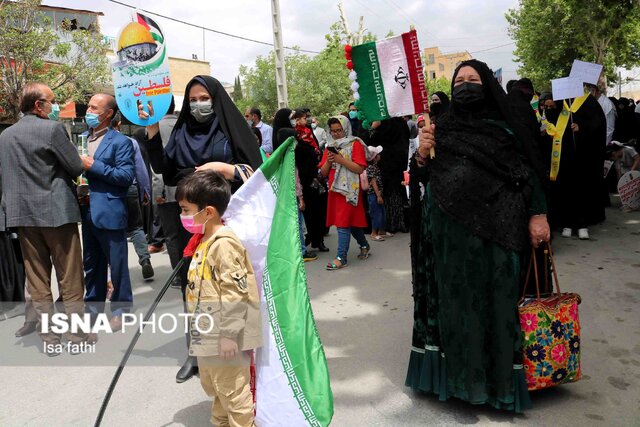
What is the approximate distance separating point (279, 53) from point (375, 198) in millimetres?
12468

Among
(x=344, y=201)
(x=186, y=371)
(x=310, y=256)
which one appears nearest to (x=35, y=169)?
(x=186, y=371)

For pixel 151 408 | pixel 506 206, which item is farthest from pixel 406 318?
pixel 151 408

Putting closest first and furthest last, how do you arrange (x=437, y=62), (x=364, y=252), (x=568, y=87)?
(x=568, y=87) → (x=364, y=252) → (x=437, y=62)

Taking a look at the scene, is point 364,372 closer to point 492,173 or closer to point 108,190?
point 492,173

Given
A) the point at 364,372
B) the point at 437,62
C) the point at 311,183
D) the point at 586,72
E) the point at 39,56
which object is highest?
the point at 437,62

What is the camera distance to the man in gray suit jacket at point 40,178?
4043 mm

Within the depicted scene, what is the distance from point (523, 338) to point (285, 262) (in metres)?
1.33

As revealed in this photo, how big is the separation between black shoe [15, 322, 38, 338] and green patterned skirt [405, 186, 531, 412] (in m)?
3.66

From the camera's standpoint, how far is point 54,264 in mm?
4336

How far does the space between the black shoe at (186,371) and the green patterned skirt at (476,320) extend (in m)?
1.63

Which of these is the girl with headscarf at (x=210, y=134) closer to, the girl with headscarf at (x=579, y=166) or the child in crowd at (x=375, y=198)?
the child in crowd at (x=375, y=198)

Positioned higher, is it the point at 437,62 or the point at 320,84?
the point at 437,62

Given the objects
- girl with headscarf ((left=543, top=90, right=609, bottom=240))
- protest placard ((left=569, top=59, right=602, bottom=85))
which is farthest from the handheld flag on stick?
girl with headscarf ((left=543, top=90, right=609, bottom=240))

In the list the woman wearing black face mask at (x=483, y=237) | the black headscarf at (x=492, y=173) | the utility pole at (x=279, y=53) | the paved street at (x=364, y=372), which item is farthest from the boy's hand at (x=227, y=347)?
the utility pole at (x=279, y=53)
